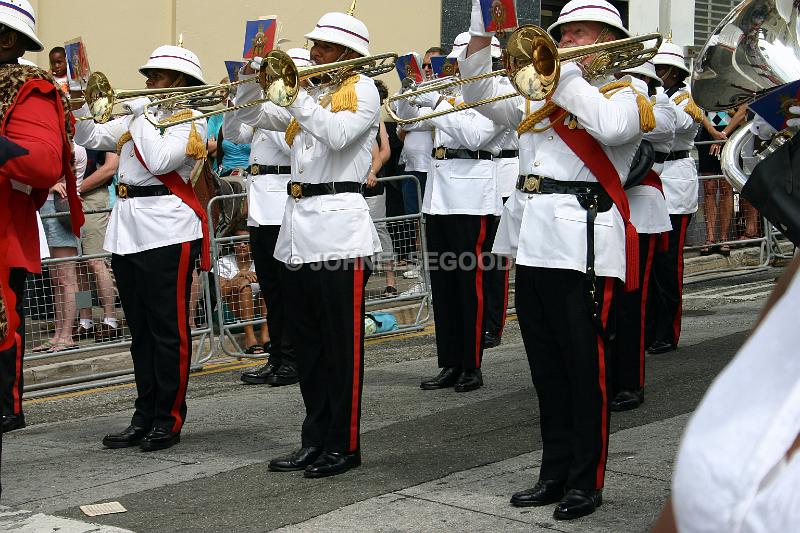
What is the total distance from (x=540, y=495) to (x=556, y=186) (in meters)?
1.24

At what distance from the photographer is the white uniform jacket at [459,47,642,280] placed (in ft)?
15.6

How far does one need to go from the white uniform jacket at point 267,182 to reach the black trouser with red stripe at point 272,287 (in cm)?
8

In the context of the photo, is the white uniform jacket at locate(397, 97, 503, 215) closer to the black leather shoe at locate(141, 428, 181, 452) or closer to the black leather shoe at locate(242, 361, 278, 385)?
the black leather shoe at locate(242, 361, 278, 385)

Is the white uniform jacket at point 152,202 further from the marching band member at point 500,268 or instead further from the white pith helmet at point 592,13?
the marching band member at point 500,268

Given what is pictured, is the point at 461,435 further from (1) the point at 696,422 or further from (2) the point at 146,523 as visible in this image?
(1) the point at 696,422

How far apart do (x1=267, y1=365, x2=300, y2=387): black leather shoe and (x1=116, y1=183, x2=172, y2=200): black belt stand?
2.07 meters

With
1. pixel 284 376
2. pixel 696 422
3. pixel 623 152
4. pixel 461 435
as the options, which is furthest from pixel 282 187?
pixel 696 422

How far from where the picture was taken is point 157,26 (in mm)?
11445

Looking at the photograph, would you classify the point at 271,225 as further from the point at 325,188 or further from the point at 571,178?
the point at 571,178

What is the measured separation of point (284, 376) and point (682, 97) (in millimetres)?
3339

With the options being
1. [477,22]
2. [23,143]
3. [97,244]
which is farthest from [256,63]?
[97,244]

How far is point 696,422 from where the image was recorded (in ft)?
3.66

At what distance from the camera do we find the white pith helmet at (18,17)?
4.65m

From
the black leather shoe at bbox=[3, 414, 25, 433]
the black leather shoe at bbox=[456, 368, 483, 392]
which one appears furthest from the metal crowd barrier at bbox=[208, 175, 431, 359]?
the black leather shoe at bbox=[3, 414, 25, 433]
